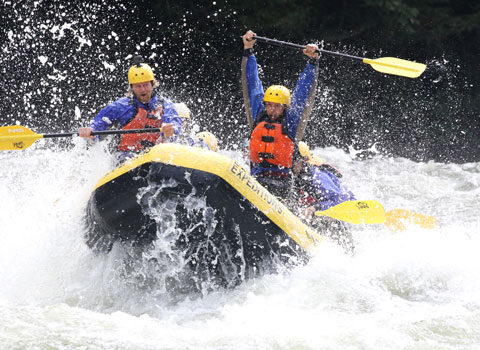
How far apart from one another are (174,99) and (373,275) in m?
7.25

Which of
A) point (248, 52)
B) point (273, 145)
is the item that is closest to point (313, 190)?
point (273, 145)

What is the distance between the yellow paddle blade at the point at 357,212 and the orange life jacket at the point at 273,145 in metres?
0.62

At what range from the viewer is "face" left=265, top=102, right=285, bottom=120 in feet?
18.4

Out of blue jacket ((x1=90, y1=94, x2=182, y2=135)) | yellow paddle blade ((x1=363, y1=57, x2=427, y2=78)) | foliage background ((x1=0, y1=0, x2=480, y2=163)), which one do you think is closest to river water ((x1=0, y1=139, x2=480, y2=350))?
blue jacket ((x1=90, y1=94, x2=182, y2=135))

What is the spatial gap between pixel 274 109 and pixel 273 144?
1.06ft

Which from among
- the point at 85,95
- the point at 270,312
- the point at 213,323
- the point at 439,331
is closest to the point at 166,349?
the point at 213,323

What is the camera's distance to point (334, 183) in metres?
5.91

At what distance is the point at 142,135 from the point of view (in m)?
5.28

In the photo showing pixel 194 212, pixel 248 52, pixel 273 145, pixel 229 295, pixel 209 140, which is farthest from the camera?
pixel 209 140

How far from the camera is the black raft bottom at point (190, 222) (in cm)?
417

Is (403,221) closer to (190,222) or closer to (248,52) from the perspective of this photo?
(248,52)

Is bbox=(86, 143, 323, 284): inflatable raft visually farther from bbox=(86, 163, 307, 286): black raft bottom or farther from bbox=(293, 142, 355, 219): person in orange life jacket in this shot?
bbox=(293, 142, 355, 219): person in orange life jacket

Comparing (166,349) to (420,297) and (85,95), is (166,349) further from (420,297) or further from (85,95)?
(85,95)

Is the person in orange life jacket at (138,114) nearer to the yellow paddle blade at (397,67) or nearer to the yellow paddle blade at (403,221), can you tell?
the yellow paddle blade at (397,67)
